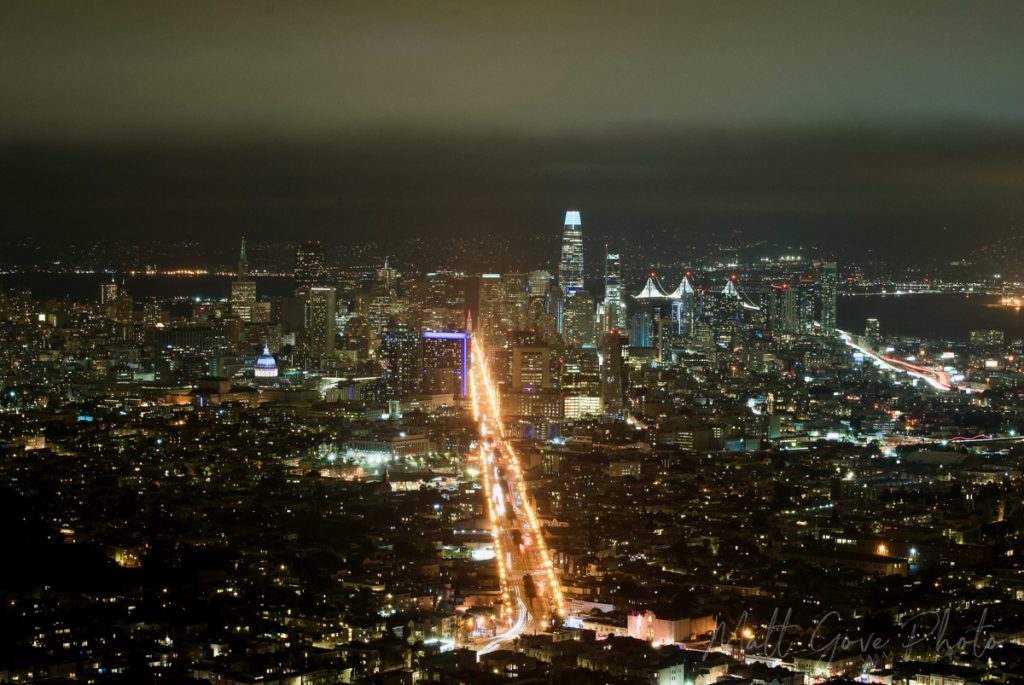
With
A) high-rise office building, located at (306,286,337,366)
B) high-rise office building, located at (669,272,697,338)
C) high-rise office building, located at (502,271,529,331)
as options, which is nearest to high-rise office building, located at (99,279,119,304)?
high-rise office building, located at (306,286,337,366)

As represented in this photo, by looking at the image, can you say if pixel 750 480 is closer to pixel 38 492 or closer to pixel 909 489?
pixel 909 489

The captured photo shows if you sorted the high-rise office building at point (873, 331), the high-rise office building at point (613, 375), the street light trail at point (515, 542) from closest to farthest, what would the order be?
the street light trail at point (515, 542) → the high-rise office building at point (613, 375) → the high-rise office building at point (873, 331)

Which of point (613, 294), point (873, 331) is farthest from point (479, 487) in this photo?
point (873, 331)

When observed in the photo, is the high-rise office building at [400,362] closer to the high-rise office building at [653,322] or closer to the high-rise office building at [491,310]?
the high-rise office building at [491,310]

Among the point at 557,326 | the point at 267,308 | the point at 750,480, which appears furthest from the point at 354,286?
the point at 750,480

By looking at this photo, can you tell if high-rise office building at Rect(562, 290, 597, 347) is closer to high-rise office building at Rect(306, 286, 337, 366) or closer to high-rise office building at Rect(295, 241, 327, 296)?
high-rise office building at Rect(306, 286, 337, 366)

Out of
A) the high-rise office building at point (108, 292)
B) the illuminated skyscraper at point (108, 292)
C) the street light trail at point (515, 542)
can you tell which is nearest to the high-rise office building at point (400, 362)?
the street light trail at point (515, 542)

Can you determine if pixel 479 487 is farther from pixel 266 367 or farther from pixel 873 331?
pixel 873 331
